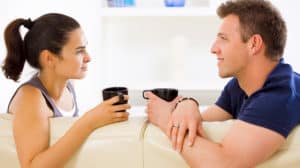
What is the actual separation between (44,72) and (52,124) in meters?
0.46

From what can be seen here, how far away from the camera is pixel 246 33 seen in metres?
1.14

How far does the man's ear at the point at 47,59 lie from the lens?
4.62 feet

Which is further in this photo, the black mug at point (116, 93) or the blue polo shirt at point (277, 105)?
the black mug at point (116, 93)

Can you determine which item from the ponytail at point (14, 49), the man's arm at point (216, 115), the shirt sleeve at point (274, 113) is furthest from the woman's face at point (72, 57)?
the shirt sleeve at point (274, 113)

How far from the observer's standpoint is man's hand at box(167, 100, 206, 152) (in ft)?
3.07

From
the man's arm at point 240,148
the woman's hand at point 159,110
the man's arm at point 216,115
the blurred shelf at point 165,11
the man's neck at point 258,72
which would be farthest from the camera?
the blurred shelf at point 165,11

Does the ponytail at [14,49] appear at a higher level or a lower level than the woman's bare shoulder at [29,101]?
higher

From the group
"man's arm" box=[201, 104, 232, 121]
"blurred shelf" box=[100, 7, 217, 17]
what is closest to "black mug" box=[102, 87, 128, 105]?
"man's arm" box=[201, 104, 232, 121]

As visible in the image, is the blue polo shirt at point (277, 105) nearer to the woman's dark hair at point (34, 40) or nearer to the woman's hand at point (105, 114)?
the woman's hand at point (105, 114)

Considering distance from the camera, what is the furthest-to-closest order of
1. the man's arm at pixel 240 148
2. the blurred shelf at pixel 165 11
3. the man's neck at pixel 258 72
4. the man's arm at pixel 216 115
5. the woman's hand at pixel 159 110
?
the blurred shelf at pixel 165 11, the man's arm at pixel 216 115, the man's neck at pixel 258 72, the woman's hand at pixel 159 110, the man's arm at pixel 240 148

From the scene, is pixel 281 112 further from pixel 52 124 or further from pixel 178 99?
pixel 52 124

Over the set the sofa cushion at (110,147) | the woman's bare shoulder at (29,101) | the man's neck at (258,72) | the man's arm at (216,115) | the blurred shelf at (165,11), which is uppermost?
the blurred shelf at (165,11)

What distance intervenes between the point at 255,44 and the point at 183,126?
37 centimetres

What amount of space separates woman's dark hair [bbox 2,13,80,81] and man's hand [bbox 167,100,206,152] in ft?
2.10
